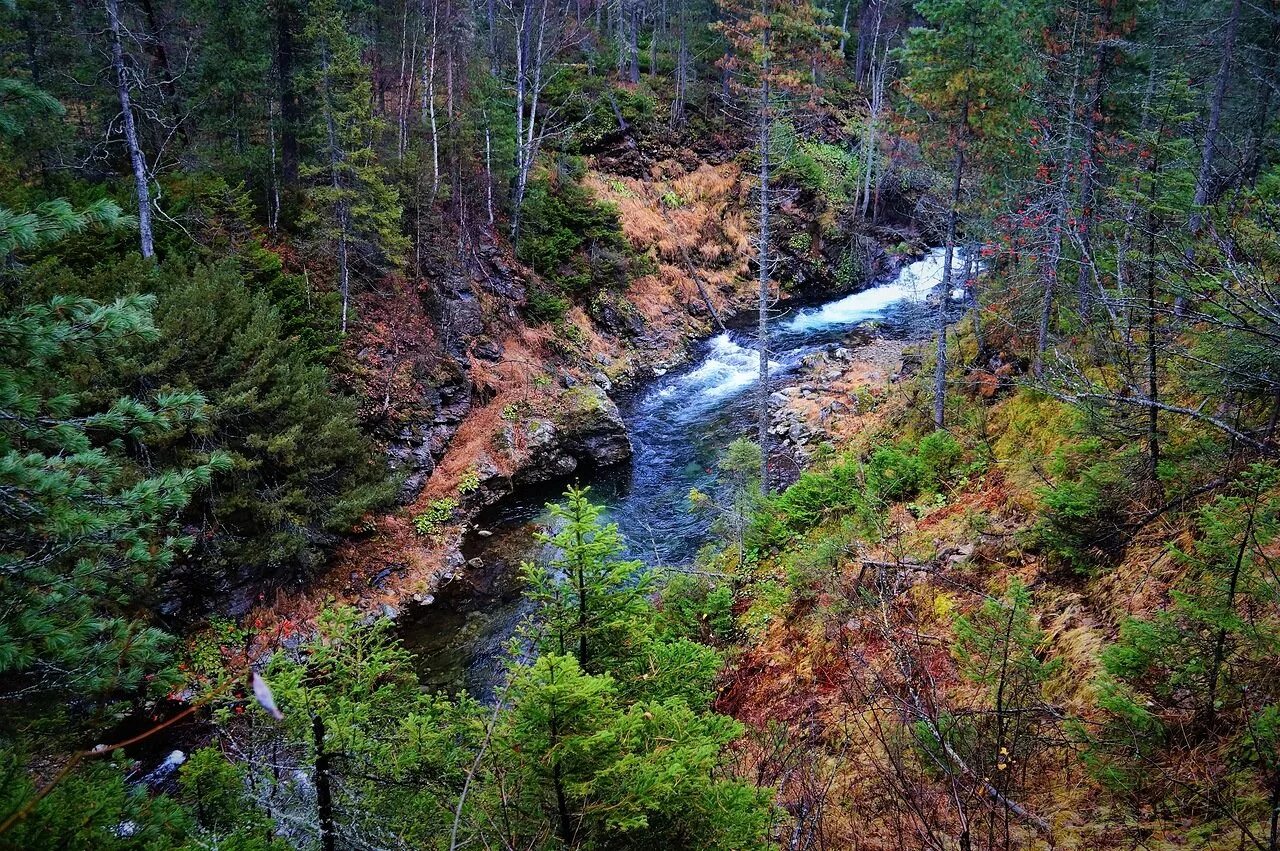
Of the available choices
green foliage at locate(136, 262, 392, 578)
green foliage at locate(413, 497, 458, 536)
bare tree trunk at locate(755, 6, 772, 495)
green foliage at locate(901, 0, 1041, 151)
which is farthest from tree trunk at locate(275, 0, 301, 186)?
green foliage at locate(901, 0, 1041, 151)

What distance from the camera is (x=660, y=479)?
58.6ft

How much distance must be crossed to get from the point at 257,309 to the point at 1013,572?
14.1 meters

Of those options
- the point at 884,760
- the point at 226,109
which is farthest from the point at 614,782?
the point at 226,109

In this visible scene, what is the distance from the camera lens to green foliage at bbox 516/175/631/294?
2425 centimetres

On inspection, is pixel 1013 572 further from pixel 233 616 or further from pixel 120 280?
pixel 120 280

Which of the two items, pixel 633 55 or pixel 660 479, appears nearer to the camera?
pixel 660 479

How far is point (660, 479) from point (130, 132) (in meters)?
13.7

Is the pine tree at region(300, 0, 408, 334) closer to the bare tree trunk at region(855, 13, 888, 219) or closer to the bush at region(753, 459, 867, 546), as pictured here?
the bush at region(753, 459, 867, 546)

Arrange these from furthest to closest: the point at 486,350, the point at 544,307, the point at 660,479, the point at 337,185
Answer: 1. the point at 544,307
2. the point at 486,350
3. the point at 660,479
4. the point at 337,185

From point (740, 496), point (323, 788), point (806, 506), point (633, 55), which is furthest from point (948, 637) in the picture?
point (633, 55)

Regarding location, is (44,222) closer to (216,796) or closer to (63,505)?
(63,505)

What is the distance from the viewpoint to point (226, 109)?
733 inches

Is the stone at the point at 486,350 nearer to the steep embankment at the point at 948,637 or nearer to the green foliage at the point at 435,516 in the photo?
the green foliage at the point at 435,516

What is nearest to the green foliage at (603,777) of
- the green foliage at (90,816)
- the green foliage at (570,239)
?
the green foliage at (90,816)
